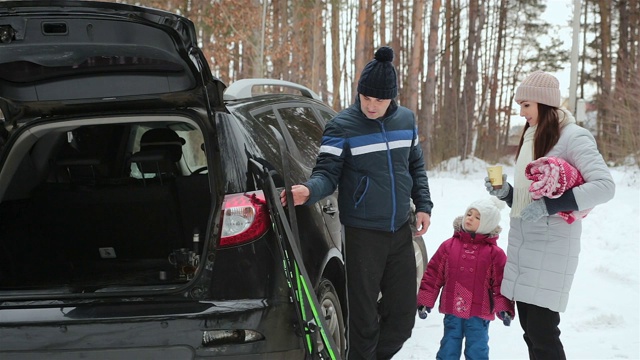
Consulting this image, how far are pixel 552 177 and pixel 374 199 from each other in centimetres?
99

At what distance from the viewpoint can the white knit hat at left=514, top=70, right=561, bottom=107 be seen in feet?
11.7

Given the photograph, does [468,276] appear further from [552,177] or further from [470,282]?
[552,177]

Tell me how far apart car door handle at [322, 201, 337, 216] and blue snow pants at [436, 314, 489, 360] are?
1.08 m

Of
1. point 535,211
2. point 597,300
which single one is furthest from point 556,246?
point 597,300

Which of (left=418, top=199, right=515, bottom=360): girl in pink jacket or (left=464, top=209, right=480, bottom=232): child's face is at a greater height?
(left=464, top=209, right=480, bottom=232): child's face

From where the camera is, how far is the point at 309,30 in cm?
2838

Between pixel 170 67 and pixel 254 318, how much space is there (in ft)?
3.96

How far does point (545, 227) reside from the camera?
139 inches

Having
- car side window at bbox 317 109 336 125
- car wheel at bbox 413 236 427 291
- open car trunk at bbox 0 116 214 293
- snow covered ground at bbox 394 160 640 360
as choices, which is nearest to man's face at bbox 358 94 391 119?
open car trunk at bbox 0 116 214 293

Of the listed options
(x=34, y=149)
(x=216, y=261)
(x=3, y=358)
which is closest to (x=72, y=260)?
(x=34, y=149)

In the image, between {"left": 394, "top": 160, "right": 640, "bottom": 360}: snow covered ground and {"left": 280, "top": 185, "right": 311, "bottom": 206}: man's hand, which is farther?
{"left": 394, "top": 160, "right": 640, "bottom": 360}: snow covered ground

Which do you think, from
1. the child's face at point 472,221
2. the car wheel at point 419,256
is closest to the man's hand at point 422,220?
the child's face at point 472,221

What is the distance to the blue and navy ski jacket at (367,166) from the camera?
147 inches

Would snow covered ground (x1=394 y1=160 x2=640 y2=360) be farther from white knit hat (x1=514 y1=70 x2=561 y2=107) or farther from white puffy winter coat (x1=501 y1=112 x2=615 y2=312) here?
white knit hat (x1=514 y1=70 x2=561 y2=107)
